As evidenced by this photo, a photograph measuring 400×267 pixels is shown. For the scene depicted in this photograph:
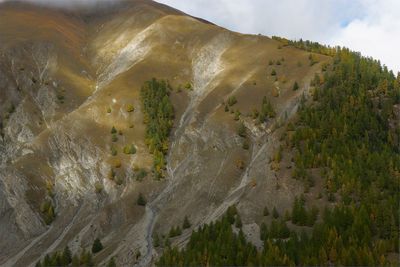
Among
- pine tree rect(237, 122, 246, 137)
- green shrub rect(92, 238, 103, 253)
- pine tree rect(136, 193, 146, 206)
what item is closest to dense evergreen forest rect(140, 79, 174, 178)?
pine tree rect(136, 193, 146, 206)

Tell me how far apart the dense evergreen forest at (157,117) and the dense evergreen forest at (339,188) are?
1290 inches

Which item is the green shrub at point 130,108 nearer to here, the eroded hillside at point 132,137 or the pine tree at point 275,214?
the eroded hillside at point 132,137

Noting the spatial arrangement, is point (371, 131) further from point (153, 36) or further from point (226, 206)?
point (153, 36)

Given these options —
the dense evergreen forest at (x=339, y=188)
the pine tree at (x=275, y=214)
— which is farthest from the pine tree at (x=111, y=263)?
the pine tree at (x=275, y=214)

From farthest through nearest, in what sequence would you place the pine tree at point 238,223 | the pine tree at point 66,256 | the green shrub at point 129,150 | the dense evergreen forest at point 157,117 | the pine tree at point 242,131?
the green shrub at point 129,150
the dense evergreen forest at point 157,117
the pine tree at point 242,131
the pine tree at point 66,256
the pine tree at point 238,223

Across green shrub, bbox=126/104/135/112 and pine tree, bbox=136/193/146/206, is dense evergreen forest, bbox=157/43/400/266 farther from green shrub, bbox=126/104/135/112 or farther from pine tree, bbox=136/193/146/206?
green shrub, bbox=126/104/135/112

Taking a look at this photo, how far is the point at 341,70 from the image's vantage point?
5020 inches

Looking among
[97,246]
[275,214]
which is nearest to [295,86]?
[275,214]

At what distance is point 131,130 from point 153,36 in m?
57.0

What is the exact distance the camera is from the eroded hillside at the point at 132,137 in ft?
338

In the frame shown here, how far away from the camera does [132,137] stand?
130750mm

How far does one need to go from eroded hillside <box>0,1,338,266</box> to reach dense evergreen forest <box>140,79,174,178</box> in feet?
6.80

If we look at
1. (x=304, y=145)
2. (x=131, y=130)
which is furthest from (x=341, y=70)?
(x=131, y=130)

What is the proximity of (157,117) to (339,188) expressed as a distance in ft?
192
